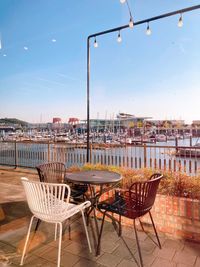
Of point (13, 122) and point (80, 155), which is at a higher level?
point (13, 122)

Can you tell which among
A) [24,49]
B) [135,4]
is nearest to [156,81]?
[24,49]

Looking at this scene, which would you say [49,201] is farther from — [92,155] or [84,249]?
[92,155]

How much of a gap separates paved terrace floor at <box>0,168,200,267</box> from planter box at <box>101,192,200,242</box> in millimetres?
102

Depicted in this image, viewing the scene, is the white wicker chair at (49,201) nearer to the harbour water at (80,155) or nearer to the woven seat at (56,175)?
the woven seat at (56,175)

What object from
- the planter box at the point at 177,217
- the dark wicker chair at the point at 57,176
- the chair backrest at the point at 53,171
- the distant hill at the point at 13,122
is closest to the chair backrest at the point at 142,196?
the planter box at the point at 177,217

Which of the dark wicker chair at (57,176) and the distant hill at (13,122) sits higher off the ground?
the distant hill at (13,122)

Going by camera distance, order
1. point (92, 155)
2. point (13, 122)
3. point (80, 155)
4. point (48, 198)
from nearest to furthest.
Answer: point (48, 198), point (92, 155), point (80, 155), point (13, 122)

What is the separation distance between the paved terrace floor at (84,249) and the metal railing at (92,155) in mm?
2777

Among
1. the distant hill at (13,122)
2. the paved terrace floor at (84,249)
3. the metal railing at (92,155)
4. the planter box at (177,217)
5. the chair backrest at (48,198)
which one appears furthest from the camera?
the distant hill at (13,122)

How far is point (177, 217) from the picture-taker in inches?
96.6

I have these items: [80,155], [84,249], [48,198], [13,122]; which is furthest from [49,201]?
[13,122]

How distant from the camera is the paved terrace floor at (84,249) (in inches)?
76.5

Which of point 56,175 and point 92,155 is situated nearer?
point 56,175

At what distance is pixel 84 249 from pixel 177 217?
117cm
